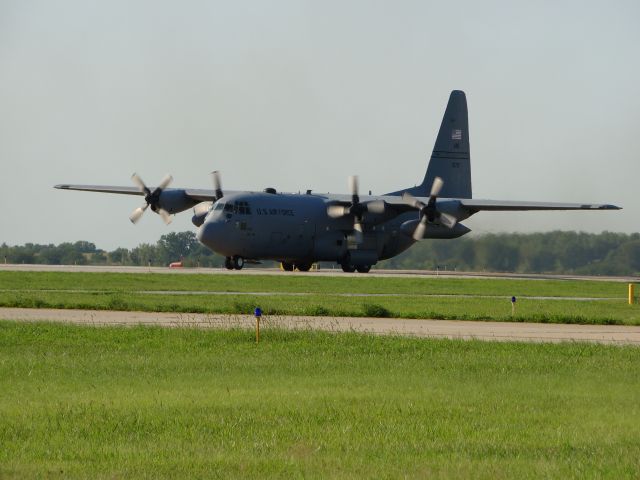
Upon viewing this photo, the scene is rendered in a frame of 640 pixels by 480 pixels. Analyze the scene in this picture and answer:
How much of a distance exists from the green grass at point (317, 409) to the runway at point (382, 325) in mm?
3055

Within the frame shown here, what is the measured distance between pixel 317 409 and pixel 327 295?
29159 millimetres

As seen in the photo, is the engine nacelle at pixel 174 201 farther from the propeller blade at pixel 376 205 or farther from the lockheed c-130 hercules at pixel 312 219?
the propeller blade at pixel 376 205

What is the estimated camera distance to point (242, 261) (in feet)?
212

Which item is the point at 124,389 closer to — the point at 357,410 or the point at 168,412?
the point at 168,412

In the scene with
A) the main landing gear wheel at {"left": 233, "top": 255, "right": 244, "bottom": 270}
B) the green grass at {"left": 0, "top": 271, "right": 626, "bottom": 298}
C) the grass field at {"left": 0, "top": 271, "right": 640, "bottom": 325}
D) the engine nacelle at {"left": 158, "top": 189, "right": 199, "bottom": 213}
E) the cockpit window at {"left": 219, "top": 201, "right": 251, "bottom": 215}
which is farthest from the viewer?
the engine nacelle at {"left": 158, "top": 189, "right": 199, "bottom": 213}

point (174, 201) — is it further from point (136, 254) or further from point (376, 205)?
point (136, 254)

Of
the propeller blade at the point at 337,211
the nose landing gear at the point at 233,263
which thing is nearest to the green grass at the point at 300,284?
the nose landing gear at the point at 233,263

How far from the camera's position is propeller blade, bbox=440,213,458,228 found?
62.3 m

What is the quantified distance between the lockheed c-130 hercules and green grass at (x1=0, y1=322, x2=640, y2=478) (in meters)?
36.7

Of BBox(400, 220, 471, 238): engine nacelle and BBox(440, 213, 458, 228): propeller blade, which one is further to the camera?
BBox(400, 220, 471, 238): engine nacelle

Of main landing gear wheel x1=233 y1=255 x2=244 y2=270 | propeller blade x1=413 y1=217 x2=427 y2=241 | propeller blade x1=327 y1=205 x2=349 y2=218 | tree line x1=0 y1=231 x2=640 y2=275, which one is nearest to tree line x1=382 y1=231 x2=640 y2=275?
tree line x1=0 y1=231 x2=640 y2=275

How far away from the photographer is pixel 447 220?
62500mm

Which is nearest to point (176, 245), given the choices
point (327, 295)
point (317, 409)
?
point (327, 295)

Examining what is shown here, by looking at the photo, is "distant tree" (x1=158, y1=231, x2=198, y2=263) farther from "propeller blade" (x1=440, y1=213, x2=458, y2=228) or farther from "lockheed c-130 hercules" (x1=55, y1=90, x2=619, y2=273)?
"propeller blade" (x1=440, y1=213, x2=458, y2=228)
